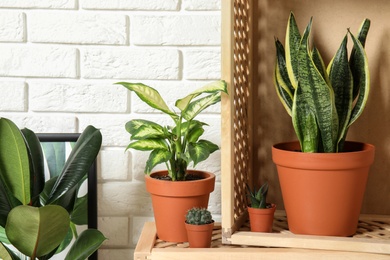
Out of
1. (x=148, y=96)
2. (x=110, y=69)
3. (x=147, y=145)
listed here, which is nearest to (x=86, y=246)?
(x=147, y=145)

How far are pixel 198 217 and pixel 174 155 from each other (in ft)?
0.53

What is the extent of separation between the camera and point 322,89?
1.23 m

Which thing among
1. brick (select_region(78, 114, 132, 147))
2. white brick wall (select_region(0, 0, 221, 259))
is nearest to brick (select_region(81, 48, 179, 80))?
white brick wall (select_region(0, 0, 221, 259))

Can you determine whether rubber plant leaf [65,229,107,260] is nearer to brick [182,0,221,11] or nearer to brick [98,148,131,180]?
brick [98,148,131,180]

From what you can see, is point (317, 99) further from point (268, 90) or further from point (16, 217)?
point (16, 217)

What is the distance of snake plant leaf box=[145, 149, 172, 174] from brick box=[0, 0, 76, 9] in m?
0.50

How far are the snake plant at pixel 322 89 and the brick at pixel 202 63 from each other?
0.22m

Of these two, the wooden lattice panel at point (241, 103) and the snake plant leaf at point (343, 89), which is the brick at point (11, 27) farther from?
the snake plant leaf at point (343, 89)

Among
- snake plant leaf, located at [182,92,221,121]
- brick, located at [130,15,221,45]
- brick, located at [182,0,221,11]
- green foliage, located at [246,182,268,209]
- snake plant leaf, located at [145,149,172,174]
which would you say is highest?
brick, located at [182,0,221,11]

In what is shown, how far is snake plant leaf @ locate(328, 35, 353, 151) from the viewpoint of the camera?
4.24 feet

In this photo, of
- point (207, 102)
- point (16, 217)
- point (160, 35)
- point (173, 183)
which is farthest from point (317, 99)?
point (16, 217)

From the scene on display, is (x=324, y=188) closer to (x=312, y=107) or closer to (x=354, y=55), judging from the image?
(x=312, y=107)

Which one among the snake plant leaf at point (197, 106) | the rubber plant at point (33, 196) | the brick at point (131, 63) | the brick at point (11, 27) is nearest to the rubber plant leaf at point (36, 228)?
the rubber plant at point (33, 196)

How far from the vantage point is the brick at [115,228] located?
1.59m
